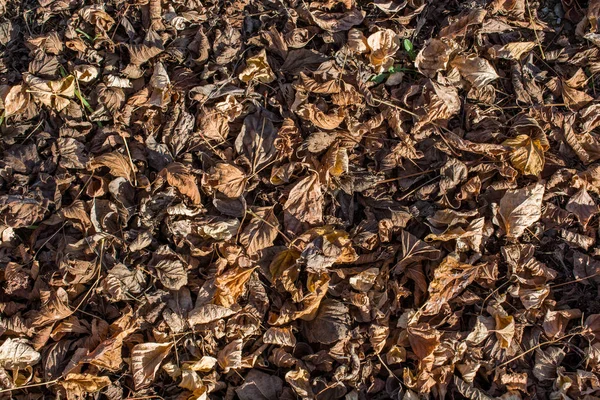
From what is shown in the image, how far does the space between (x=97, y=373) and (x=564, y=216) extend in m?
2.38

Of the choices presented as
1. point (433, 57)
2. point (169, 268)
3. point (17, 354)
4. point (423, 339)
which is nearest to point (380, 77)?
point (433, 57)

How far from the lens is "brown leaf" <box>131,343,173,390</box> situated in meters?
2.44

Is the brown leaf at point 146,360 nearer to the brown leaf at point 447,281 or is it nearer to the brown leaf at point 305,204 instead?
the brown leaf at point 305,204

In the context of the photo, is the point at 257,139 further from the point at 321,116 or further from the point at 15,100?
the point at 15,100

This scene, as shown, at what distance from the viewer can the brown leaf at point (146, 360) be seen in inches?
96.0

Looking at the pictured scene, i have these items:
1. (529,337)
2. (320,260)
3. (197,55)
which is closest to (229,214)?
(320,260)

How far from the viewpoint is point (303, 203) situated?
2.59 m

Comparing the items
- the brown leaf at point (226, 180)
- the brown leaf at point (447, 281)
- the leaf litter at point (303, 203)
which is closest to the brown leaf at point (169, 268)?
the leaf litter at point (303, 203)

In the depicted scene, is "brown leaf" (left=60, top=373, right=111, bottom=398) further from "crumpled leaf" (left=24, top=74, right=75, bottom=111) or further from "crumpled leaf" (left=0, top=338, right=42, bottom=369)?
"crumpled leaf" (left=24, top=74, right=75, bottom=111)

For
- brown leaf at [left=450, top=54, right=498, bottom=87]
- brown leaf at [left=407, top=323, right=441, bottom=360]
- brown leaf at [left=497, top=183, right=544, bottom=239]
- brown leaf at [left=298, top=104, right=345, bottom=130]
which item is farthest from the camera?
brown leaf at [left=450, top=54, right=498, bottom=87]

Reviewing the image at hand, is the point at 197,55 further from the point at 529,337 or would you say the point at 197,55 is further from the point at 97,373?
the point at 529,337

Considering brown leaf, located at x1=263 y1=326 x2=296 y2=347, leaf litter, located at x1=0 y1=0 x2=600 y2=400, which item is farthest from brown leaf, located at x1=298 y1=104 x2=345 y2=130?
brown leaf, located at x1=263 y1=326 x2=296 y2=347

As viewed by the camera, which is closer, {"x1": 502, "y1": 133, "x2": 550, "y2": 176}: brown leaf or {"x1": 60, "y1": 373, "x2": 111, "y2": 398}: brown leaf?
{"x1": 60, "y1": 373, "x2": 111, "y2": 398}: brown leaf

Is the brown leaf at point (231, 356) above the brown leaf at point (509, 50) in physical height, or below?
below
